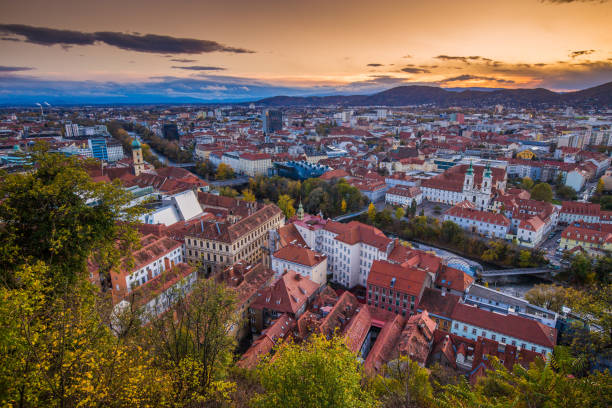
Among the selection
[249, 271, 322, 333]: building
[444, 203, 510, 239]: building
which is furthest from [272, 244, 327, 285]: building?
[444, 203, 510, 239]: building

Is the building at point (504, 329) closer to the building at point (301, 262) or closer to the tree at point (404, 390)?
the tree at point (404, 390)

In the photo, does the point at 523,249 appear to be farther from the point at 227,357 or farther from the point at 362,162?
the point at 362,162

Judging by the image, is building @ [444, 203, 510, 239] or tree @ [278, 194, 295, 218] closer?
building @ [444, 203, 510, 239]

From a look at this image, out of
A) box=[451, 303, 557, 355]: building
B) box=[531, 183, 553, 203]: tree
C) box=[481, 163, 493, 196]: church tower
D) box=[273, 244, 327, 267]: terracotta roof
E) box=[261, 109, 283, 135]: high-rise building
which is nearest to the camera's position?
box=[451, 303, 557, 355]: building

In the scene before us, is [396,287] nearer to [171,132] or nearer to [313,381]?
[313,381]

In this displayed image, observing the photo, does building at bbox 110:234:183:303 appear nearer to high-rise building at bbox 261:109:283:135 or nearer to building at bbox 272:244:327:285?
building at bbox 272:244:327:285
